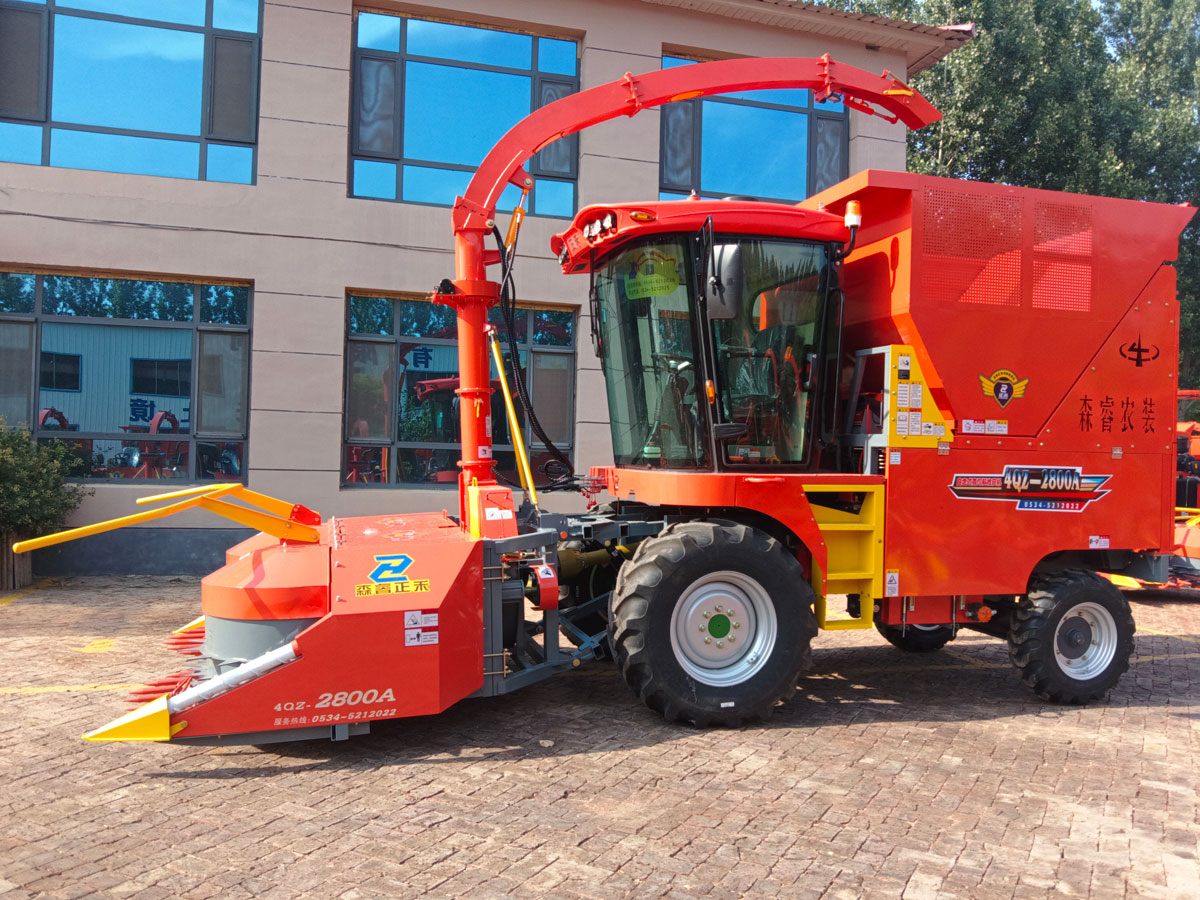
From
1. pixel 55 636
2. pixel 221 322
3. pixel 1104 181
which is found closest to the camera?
pixel 55 636

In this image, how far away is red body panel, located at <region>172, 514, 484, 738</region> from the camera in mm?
4164

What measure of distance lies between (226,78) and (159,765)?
884 centimetres

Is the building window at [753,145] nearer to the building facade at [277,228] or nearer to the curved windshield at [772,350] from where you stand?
Answer: the building facade at [277,228]

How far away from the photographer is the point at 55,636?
6.98m

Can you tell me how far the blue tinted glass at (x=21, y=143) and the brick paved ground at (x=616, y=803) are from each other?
6693 millimetres

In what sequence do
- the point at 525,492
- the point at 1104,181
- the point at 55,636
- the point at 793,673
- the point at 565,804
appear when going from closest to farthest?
1. the point at 565,804
2. the point at 793,673
3. the point at 525,492
4. the point at 55,636
5. the point at 1104,181

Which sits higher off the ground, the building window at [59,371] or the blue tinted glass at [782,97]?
the blue tinted glass at [782,97]

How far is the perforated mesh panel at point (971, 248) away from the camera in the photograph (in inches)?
214

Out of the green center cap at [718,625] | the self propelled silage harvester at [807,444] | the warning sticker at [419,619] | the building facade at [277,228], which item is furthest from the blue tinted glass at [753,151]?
the warning sticker at [419,619]

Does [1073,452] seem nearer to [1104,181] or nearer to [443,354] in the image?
[443,354]

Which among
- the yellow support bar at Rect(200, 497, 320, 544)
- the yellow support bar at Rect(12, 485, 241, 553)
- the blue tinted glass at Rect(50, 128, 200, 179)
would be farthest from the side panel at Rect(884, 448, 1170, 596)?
the blue tinted glass at Rect(50, 128, 200, 179)

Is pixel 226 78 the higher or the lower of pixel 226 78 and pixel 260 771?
the higher

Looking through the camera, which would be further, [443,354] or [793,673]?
[443,354]

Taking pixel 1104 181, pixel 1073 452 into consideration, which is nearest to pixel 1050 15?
pixel 1104 181
